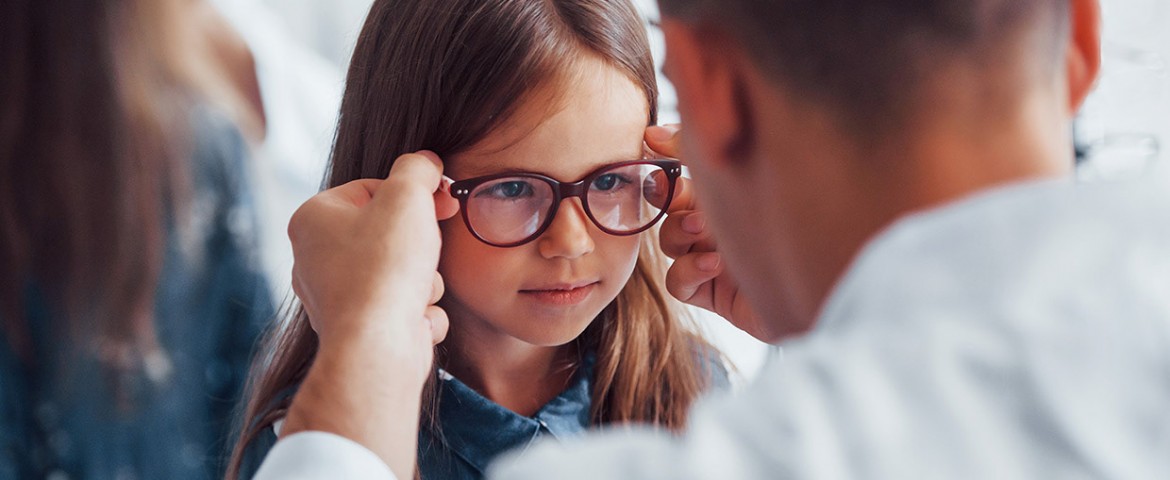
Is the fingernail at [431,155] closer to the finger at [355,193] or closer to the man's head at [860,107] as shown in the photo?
the finger at [355,193]

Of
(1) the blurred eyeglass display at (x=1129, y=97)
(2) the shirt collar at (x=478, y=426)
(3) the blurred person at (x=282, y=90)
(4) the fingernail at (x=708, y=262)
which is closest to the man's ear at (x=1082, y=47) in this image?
(4) the fingernail at (x=708, y=262)

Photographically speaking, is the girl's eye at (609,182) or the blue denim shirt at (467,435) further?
the blue denim shirt at (467,435)

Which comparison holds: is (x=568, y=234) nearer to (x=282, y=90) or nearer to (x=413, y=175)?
(x=413, y=175)

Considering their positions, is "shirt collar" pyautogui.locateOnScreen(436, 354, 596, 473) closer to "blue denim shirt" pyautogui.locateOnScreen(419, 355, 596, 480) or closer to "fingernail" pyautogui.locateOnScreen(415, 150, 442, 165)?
"blue denim shirt" pyautogui.locateOnScreen(419, 355, 596, 480)

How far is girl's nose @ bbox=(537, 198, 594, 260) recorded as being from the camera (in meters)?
1.24

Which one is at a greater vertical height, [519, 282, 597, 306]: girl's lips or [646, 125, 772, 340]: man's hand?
[519, 282, 597, 306]: girl's lips

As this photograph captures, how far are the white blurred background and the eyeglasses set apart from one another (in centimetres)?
49

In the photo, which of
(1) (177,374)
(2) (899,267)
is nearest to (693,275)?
(2) (899,267)

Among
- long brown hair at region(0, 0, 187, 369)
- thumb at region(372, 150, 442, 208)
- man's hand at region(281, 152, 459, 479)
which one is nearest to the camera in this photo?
man's hand at region(281, 152, 459, 479)

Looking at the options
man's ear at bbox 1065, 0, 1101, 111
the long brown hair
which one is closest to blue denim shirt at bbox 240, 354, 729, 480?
man's ear at bbox 1065, 0, 1101, 111

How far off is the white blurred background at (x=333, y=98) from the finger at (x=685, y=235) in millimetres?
337

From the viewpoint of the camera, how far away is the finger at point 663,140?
1.29 m

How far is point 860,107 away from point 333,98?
2018 mm

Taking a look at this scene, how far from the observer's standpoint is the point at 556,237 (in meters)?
1.25
